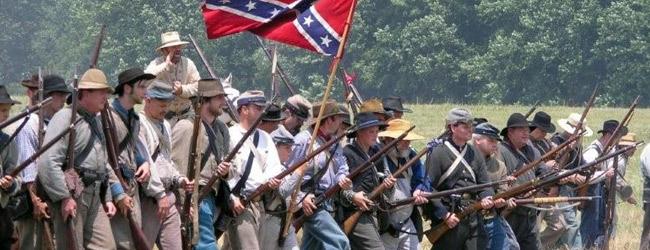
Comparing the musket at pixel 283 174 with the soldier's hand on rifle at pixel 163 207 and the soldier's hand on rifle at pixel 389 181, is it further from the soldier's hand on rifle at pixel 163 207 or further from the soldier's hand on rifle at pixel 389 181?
the soldier's hand on rifle at pixel 389 181

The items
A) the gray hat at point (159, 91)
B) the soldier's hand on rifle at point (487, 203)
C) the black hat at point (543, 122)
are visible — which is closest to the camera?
the gray hat at point (159, 91)

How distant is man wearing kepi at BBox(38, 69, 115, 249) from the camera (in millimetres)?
11820

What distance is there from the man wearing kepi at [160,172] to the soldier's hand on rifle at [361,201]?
2.17 meters

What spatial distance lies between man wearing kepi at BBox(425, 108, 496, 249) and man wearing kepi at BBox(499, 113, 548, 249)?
1.02 meters

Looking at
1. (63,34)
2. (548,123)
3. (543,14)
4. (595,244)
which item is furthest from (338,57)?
(63,34)

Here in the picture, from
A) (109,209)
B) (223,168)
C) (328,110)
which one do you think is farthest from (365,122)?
(109,209)

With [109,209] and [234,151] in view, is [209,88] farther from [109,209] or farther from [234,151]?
[109,209]

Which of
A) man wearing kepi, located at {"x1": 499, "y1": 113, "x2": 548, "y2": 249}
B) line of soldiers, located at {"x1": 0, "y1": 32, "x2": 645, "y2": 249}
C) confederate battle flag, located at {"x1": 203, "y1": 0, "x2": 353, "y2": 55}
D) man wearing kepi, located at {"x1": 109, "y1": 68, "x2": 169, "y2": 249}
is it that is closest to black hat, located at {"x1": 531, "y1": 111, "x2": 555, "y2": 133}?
line of soldiers, located at {"x1": 0, "y1": 32, "x2": 645, "y2": 249}

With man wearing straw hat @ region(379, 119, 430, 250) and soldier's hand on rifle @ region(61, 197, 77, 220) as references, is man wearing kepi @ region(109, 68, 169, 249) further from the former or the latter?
man wearing straw hat @ region(379, 119, 430, 250)

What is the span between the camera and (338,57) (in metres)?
14.2

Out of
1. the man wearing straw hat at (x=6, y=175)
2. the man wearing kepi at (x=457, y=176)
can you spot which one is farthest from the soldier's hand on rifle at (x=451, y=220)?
the man wearing straw hat at (x=6, y=175)

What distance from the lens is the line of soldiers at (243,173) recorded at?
12.1m

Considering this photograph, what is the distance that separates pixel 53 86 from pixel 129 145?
1.05 m

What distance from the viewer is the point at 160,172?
13.0m
